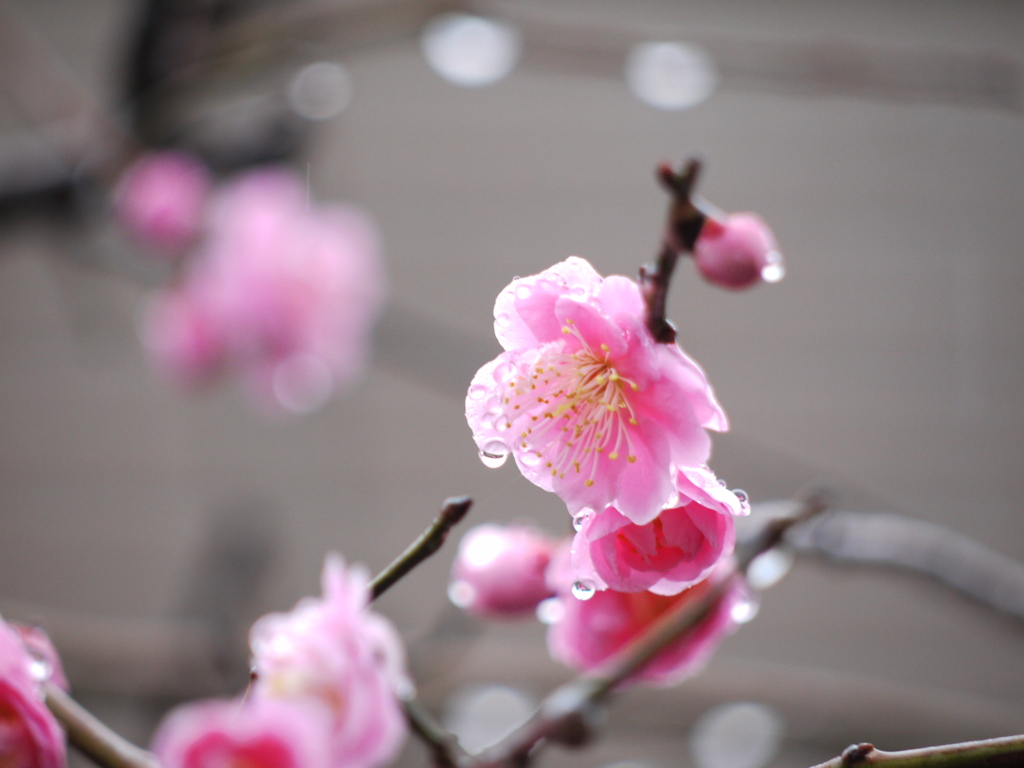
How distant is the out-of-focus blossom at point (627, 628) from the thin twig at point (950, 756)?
10 centimetres

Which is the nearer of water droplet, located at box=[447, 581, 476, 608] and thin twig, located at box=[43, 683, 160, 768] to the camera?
thin twig, located at box=[43, 683, 160, 768]

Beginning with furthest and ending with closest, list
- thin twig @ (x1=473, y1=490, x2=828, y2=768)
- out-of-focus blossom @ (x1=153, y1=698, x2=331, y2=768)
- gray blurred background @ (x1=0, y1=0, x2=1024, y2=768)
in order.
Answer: gray blurred background @ (x1=0, y1=0, x2=1024, y2=768) → thin twig @ (x1=473, y1=490, x2=828, y2=768) → out-of-focus blossom @ (x1=153, y1=698, x2=331, y2=768)

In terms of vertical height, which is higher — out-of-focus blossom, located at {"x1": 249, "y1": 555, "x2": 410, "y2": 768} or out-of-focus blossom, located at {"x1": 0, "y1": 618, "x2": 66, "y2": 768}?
out-of-focus blossom, located at {"x1": 249, "y1": 555, "x2": 410, "y2": 768}

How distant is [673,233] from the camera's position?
0.25m

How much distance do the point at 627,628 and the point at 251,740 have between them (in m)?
0.21

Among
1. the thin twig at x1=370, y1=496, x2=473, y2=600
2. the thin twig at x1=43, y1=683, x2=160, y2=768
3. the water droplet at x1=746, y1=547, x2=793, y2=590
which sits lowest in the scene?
the thin twig at x1=43, y1=683, x2=160, y2=768

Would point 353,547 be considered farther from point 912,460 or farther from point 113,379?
point 912,460

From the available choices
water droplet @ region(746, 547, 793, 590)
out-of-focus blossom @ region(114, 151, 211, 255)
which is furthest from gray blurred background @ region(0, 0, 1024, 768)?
water droplet @ region(746, 547, 793, 590)

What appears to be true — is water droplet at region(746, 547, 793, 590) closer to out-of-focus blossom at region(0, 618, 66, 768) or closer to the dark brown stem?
the dark brown stem

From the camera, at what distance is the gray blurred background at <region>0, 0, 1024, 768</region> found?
5.38 ft

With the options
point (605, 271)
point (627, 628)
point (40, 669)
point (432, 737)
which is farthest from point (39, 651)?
point (605, 271)

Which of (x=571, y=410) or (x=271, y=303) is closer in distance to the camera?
(x=571, y=410)

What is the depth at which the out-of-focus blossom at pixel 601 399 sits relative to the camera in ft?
0.85

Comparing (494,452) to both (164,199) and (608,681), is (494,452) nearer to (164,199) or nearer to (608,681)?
(608,681)
